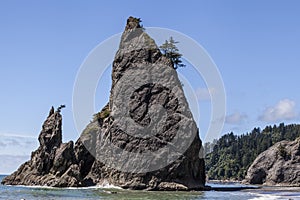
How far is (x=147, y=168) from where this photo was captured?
9281 centimetres

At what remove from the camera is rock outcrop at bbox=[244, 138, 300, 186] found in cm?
16162

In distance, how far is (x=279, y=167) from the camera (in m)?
166

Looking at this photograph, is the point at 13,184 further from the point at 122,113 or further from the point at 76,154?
the point at 122,113

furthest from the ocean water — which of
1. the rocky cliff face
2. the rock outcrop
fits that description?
the rock outcrop

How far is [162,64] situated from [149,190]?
27.1 m

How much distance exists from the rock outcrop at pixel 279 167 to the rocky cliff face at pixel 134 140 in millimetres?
67800

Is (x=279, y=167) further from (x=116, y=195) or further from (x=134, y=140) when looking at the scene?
(x=116, y=195)

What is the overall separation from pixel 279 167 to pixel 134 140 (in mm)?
82895

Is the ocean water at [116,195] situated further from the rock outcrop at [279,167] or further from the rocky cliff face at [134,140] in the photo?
the rock outcrop at [279,167]

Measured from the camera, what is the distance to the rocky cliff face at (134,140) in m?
93.9

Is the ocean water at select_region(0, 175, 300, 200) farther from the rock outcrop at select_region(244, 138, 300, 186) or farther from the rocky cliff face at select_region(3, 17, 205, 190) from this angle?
the rock outcrop at select_region(244, 138, 300, 186)

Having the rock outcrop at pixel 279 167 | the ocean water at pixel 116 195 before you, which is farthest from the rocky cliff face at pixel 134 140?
the rock outcrop at pixel 279 167

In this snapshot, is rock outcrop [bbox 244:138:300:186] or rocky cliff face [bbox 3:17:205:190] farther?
rock outcrop [bbox 244:138:300:186]

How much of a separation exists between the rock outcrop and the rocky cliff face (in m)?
67.8
